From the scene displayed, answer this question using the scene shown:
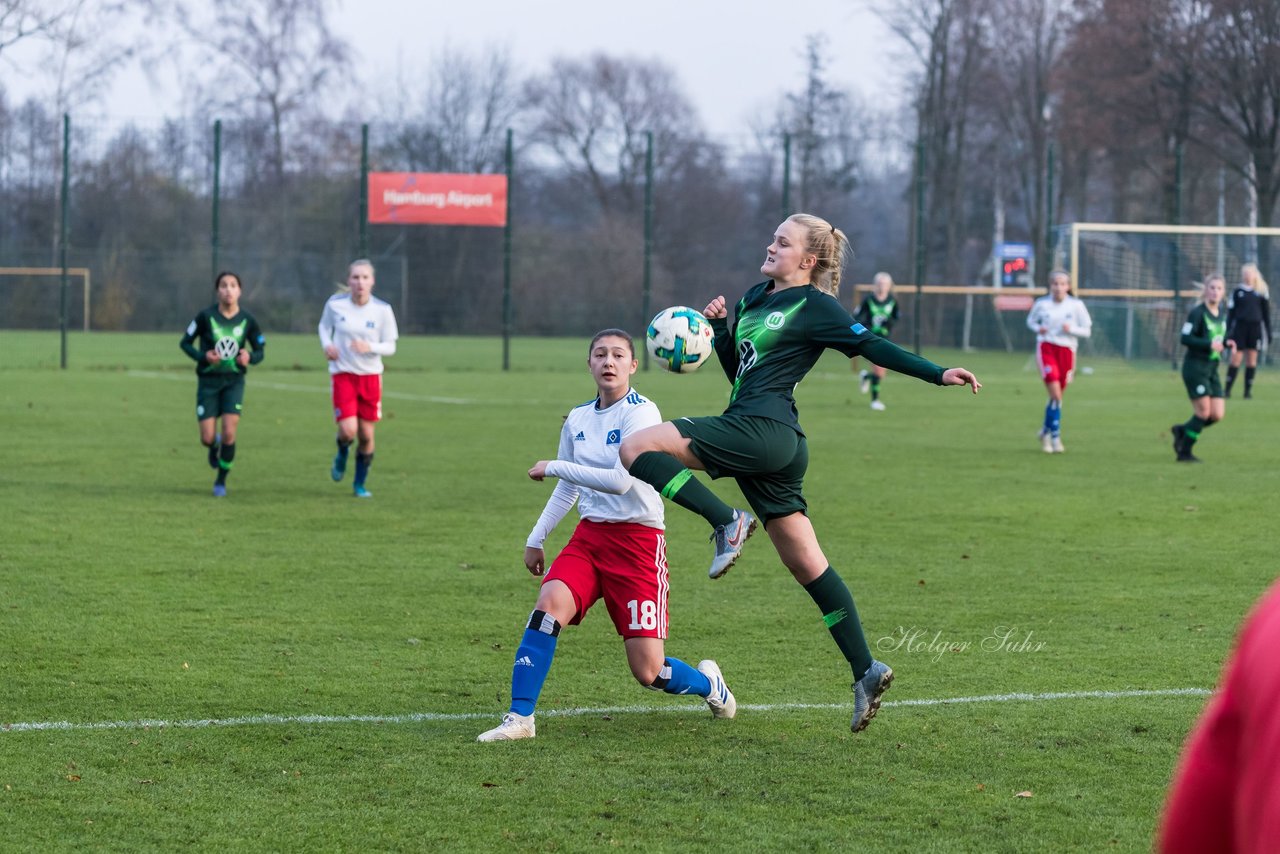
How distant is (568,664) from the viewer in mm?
6711

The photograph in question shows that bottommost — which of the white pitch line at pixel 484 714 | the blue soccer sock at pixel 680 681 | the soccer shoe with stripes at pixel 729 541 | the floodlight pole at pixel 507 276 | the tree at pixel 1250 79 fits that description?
the white pitch line at pixel 484 714

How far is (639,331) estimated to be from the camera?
117ft

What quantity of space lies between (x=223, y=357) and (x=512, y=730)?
24.6 ft

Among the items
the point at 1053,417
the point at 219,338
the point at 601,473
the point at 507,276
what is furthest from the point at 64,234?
the point at 601,473

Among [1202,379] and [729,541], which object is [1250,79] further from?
[729,541]

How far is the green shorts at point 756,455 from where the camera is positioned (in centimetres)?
550

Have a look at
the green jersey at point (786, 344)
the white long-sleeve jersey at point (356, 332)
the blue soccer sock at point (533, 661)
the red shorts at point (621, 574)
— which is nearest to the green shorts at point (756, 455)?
the green jersey at point (786, 344)

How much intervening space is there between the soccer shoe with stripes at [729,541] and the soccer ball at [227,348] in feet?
25.1

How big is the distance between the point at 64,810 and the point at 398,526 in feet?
20.8

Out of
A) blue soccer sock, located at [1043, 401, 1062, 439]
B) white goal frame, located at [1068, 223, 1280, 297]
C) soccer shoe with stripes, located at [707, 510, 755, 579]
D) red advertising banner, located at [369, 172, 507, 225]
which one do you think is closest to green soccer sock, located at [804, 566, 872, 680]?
soccer shoe with stripes, located at [707, 510, 755, 579]

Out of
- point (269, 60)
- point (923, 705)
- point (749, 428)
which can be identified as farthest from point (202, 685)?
point (269, 60)

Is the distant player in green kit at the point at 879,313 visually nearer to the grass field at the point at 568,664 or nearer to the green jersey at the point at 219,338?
the grass field at the point at 568,664

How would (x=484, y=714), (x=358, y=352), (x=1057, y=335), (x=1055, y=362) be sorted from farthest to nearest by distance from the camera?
1. (x=1057, y=335)
2. (x=1055, y=362)
3. (x=358, y=352)
4. (x=484, y=714)

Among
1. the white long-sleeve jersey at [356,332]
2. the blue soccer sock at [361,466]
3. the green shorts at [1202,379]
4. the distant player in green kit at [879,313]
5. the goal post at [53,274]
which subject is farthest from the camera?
the goal post at [53,274]
